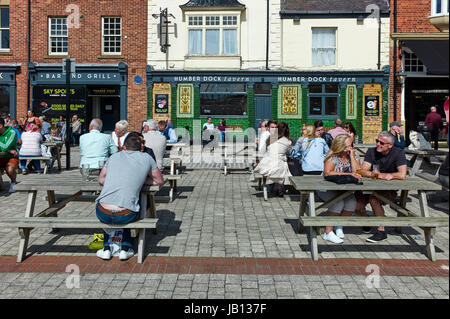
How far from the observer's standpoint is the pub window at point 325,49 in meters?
24.4

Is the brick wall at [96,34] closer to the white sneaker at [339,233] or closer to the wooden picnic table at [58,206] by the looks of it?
the wooden picnic table at [58,206]

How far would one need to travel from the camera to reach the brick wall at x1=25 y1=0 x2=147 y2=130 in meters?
24.4

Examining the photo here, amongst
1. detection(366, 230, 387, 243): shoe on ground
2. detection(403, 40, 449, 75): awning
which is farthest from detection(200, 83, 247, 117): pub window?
detection(403, 40, 449, 75): awning

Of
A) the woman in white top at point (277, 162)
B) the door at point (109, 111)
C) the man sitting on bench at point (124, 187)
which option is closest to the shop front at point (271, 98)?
the door at point (109, 111)

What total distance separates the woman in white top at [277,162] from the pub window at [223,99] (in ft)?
49.7

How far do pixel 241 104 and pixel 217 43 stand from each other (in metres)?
3.34

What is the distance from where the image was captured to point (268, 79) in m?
24.3

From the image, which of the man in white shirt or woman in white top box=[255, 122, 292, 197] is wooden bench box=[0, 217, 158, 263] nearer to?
the man in white shirt

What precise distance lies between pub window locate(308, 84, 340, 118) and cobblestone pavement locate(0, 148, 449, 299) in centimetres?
1448

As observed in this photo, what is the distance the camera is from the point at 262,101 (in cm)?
2453

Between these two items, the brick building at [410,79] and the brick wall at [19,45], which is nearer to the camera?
the brick building at [410,79]

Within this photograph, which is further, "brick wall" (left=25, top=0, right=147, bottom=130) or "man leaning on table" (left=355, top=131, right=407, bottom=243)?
"brick wall" (left=25, top=0, right=147, bottom=130)
